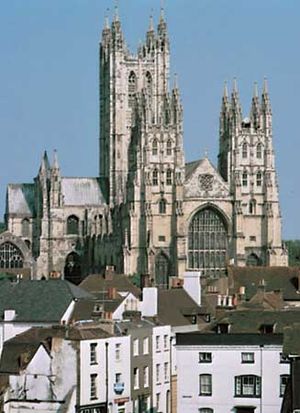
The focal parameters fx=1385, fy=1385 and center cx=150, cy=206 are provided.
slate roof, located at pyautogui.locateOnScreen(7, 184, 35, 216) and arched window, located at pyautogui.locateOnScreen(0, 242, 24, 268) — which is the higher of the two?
slate roof, located at pyautogui.locateOnScreen(7, 184, 35, 216)

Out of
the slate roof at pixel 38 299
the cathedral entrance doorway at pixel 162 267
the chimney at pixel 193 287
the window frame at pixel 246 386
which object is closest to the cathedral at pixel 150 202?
the cathedral entrance doorway at pixel 162 267

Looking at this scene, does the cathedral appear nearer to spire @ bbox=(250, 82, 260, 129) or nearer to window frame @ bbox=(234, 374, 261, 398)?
spire @ bbox=(250, 82, 260, 129)

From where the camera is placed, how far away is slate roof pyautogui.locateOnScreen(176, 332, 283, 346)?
6116 cm

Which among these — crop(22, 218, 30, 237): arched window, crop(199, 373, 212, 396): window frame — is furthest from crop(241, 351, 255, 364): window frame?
crop(22, 218, 30, 237): arched window

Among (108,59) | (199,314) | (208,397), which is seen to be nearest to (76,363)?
(208,397)

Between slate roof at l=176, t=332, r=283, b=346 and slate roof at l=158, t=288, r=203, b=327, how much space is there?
7.33 meters

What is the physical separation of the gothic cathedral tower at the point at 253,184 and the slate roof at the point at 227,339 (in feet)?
320

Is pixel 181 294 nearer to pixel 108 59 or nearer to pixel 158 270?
pixel 158 270

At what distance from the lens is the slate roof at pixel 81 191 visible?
182m

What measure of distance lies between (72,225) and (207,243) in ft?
81.9

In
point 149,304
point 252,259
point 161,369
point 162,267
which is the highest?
point 252,259

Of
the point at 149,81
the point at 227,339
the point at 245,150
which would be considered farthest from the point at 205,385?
the point at 149,81

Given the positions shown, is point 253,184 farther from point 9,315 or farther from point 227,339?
point 227,339

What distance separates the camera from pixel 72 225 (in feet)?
595
